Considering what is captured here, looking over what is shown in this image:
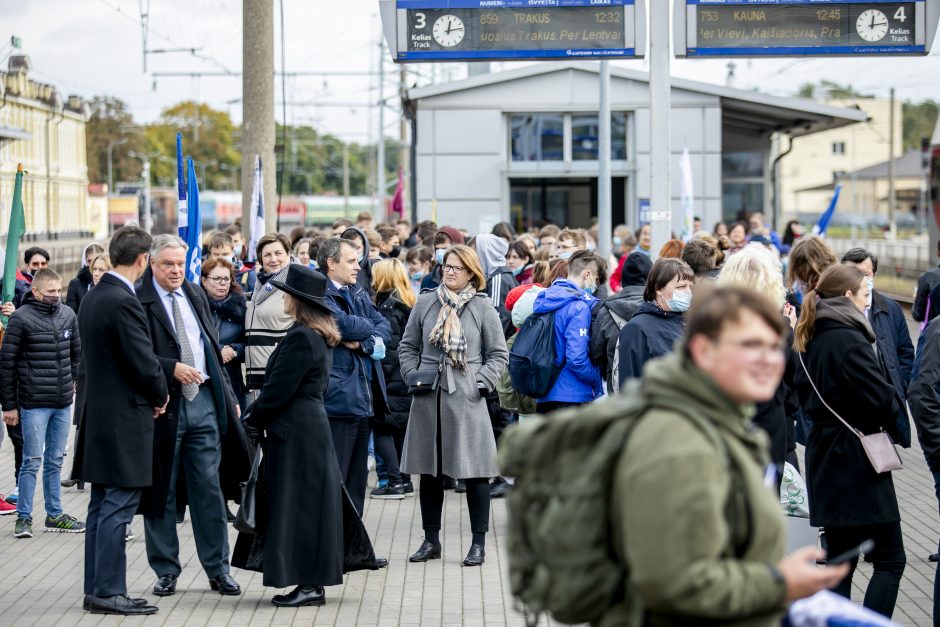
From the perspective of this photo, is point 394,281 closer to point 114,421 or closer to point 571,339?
point 571,339

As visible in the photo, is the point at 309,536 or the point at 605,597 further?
the point at 309,536

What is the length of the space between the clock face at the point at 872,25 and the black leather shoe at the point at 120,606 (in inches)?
323

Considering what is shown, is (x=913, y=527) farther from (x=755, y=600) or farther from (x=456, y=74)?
(x=456, y=74)

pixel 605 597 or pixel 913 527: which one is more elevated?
pixel 605 597

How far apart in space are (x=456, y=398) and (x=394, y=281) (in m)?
2.27

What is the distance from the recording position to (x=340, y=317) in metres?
7.78

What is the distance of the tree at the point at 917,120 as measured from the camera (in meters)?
125

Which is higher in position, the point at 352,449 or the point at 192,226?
the point at 192,226

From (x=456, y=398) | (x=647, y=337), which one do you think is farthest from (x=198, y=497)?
(x=647, y=337)

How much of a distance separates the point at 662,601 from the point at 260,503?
424cm

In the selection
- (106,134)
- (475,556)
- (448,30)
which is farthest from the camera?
(106,134)

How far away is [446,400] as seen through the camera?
7887 mm

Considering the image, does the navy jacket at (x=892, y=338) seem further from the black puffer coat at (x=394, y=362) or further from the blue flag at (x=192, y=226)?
the blue flag at (x=192, y=226)

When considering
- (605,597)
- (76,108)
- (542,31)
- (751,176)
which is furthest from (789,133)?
(76,108)
